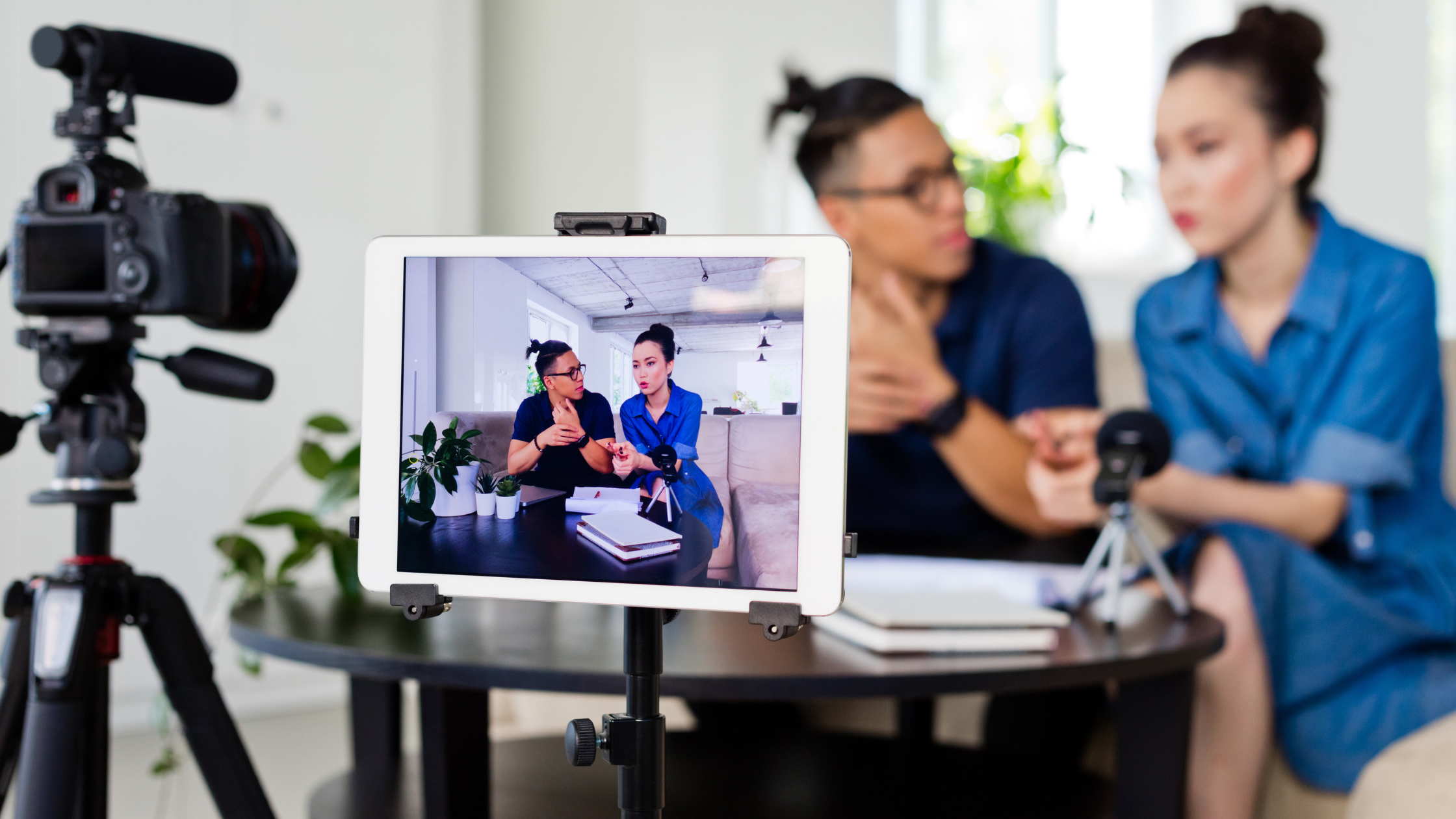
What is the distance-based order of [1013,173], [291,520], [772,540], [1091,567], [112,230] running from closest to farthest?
[772,540], [112,230], [1091,567], [291,520], [1013,173]

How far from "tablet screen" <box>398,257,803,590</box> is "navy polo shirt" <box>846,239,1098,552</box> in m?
1.39

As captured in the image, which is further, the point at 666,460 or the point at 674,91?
the point at 674,91

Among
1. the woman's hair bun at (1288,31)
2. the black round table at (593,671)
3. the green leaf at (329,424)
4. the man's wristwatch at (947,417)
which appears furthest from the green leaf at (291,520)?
the woman's hair bun at (1288,31)

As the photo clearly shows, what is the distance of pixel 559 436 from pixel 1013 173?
169cm

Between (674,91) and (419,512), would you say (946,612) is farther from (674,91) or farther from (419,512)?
(674,91)

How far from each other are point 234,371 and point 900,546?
48.4 inches

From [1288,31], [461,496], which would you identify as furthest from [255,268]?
[1288,31]

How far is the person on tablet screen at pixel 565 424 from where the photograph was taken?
21.6 inches

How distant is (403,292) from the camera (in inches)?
22.5

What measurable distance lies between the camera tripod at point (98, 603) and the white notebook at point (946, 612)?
0.55 m

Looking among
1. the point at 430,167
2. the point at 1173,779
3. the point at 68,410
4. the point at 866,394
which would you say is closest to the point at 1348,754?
the point at 1173,779

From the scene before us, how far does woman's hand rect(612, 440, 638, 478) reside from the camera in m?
0.55

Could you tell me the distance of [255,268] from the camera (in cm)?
100

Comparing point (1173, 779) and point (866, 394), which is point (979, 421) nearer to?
point (866, 394)
